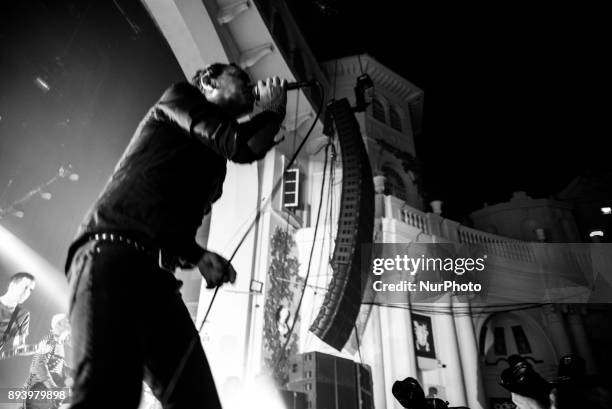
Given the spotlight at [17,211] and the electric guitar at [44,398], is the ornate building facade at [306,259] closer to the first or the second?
the electric guitar at [44,398]

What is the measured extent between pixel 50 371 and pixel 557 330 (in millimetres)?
16292

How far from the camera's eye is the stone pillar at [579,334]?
14.1 metres

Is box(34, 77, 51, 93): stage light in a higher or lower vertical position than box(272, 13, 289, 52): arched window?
lower

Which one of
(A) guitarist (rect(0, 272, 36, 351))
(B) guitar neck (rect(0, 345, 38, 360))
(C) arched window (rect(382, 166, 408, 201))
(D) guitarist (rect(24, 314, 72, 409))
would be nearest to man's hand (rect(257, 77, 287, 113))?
(D) guitarist (rect(24, 314, 72, 409))

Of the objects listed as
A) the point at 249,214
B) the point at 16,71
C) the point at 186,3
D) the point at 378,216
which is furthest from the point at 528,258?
the point at 16,71

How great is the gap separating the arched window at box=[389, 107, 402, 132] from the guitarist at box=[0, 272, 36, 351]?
14.2 meters

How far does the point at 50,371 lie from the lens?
669 centimetres

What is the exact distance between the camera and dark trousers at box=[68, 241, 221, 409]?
0.91m

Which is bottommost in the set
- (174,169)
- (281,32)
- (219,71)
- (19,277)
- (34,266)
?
(174,169)

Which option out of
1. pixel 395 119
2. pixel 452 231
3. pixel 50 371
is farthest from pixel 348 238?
pixel 395 119

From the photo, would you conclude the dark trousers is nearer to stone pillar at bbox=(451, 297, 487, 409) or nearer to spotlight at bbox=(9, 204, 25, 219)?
spotlight at bbox=(9, 204, 25, 219)

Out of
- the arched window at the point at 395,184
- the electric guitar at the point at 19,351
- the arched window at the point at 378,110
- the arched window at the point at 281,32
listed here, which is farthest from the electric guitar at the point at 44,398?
the arched window at the point at 378,110

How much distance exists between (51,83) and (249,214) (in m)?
5.47

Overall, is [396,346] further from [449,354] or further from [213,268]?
[213,268]
